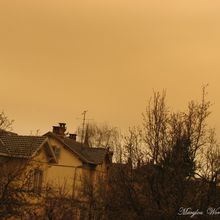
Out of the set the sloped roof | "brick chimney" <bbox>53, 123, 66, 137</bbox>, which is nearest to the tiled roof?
the sloped roof

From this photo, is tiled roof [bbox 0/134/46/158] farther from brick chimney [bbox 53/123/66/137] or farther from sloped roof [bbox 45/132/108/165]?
brick chimney [bbox 53/123/66/137]

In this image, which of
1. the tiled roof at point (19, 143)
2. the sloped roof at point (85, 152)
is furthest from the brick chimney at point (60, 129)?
the tiled roof at point (19, 143)

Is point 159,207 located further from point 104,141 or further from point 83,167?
point 104,141

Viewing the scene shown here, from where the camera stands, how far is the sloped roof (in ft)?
151

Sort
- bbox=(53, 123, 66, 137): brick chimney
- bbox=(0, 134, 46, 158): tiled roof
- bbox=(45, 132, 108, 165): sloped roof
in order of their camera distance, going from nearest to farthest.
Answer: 1. bbox=(0, 134, 46, 158): tiled roof
2. bbox=(45, 132, 108, 165): sloped roof
3. bbox=(53, 123, 66, 137): brick chimney

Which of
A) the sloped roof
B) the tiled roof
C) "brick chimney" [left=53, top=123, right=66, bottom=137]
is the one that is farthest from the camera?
"brick chimney" [left=53, top=123, right=66, bottom=137]

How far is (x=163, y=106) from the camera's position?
21453 millimetres

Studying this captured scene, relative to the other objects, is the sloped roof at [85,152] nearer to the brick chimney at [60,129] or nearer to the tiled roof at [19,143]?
the brick chimney at [60,129]

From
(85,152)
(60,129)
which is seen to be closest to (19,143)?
(85,152)

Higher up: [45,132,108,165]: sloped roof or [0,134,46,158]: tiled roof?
[45,132,108,165]: sloped roof

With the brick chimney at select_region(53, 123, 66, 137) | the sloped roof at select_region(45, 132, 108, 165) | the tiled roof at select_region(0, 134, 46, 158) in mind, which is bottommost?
the tiled roof at select_region(0, 134, 46, 158)

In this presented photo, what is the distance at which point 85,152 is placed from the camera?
160 ft

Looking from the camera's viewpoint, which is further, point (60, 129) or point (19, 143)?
point (60, 129)

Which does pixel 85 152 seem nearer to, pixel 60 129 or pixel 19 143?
pixel 60 129
